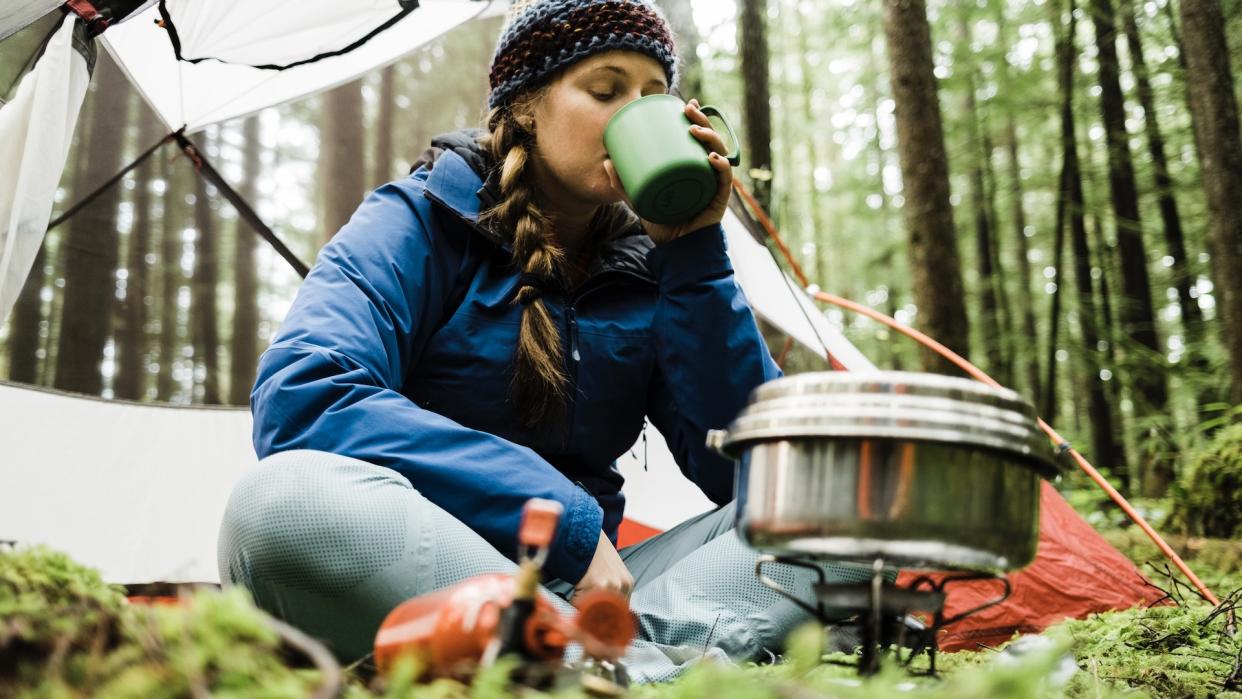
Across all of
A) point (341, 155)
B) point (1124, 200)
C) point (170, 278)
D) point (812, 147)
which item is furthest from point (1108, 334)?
point (812, 147)

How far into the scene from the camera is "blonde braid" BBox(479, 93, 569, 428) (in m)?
1.61

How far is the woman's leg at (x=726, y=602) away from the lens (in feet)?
4.68

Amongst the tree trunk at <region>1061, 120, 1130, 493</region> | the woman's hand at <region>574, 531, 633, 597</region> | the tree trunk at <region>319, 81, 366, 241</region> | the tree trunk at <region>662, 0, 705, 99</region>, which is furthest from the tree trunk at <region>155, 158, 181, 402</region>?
the tree trunk at <region>1061, 120, 1130, 493</region>

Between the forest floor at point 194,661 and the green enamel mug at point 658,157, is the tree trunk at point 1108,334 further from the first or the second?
the forest floor at point 194,661

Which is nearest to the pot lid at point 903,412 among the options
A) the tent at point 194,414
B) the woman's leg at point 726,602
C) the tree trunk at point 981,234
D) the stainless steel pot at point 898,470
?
the stainless steel pot at point 898,470

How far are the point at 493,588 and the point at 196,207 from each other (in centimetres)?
252

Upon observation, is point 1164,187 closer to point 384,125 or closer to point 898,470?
point 384,125

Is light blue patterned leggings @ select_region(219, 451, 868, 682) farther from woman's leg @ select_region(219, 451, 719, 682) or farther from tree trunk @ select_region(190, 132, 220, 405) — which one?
tree trunk @ select_region(190, 132, 220, 405)

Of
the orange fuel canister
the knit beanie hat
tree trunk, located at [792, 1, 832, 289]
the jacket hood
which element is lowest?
the orange fuel canister

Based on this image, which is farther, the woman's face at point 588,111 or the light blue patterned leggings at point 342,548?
the woman's face at point 588,111

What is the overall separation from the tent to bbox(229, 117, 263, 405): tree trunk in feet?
0.25

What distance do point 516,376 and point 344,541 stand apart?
0.54 metres

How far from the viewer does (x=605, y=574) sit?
1214 millimetres

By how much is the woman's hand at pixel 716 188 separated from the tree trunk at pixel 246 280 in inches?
68.4
